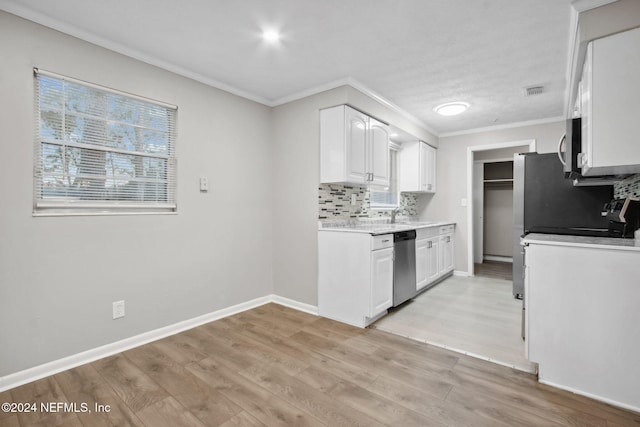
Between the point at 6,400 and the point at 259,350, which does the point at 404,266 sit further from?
the point at 6,400

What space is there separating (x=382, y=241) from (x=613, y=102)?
1942 millimetres

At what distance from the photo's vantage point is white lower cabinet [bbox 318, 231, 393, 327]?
117 inches

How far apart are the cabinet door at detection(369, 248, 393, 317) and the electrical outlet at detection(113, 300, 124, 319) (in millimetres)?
2163

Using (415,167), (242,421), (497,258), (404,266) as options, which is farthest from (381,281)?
(497,258)

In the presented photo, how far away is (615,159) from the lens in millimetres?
1818

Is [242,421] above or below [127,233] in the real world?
below

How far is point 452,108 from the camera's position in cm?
386

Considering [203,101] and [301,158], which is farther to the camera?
[301,158]

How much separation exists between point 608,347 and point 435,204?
3877 mm

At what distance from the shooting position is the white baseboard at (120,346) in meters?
2.02

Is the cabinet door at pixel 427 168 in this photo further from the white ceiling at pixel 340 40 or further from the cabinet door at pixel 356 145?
the cabinet door at pixel 356 145

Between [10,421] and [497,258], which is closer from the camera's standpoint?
[10,421]

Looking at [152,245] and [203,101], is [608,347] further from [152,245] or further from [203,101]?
[203,101]

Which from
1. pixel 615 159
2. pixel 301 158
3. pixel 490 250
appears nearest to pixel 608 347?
pixel 615 159
